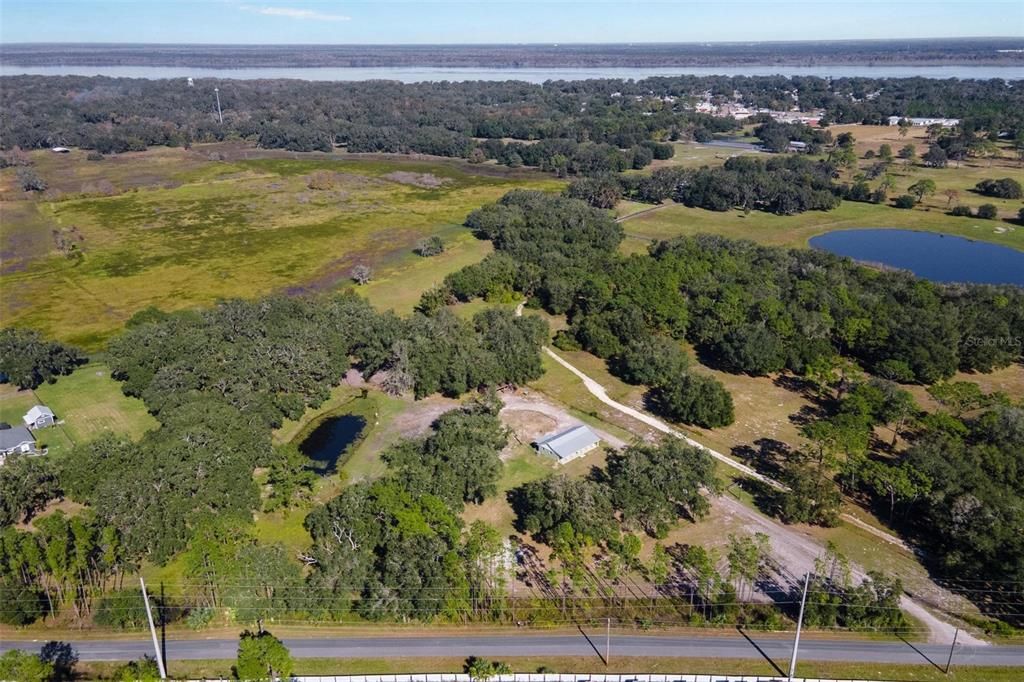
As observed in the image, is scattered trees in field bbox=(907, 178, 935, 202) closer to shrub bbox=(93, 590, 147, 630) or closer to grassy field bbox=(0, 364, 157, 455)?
grassy field bbox=(0, 364, 157, 455)

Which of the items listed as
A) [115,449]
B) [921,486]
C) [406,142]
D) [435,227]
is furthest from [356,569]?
[406,142]

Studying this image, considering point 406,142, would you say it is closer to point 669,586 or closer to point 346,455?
point 346,455

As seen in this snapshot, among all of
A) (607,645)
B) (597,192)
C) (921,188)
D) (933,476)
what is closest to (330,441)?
(607,645)

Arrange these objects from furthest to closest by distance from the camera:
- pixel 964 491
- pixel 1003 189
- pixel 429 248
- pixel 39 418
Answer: pixel 1003 189 → pixel 429 248 → pixel 39 418 → pixel 964 491

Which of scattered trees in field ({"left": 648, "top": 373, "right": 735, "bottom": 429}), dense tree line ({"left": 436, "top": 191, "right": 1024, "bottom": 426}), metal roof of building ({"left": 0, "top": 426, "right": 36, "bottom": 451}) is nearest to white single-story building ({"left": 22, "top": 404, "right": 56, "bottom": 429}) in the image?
metal roof of building ({"left": 0, "top": 426, "right": 36, "bottom": 451})

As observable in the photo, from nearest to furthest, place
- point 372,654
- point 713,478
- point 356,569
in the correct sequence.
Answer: point 372,654 < point 356,569 < point 713,478

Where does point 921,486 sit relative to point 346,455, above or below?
above

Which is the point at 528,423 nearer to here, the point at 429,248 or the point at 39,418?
the point at 39,418
